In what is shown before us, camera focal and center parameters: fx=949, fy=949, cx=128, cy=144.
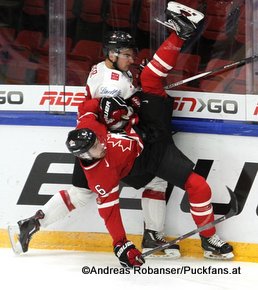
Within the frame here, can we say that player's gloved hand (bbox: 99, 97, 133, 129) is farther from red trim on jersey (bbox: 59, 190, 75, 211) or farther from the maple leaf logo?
red trim on jersey (bbox: 59, 190, 75, 211)

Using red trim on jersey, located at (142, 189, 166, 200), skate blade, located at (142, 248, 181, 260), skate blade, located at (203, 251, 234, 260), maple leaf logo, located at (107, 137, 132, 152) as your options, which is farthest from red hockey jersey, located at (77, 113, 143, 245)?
skate blade, located at (203, 251, 234, 260)

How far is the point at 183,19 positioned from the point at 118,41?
32cm

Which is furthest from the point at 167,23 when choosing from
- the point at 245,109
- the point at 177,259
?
the point at 177,259

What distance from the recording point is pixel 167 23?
452 cm

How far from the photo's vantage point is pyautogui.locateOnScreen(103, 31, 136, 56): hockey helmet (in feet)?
14.7

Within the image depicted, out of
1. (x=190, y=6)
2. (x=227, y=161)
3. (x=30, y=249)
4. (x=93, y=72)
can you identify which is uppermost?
(x=190, y=6)

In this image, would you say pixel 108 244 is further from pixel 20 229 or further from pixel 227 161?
pixel 227 161

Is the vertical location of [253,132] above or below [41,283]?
above

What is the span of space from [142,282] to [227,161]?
29.7 inches

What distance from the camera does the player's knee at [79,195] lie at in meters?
4.70

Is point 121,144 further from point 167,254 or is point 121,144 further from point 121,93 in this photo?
point 167,254

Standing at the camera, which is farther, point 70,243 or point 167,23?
point 70,243

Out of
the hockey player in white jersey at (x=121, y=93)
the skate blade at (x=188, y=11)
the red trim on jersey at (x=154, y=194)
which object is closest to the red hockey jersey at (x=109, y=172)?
the hockey player in white jersey at (x=121, y=93)

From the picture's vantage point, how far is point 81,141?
4.26m
